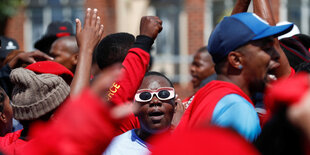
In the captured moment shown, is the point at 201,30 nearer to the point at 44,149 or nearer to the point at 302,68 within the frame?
the point at 302,68

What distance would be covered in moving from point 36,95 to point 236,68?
1.19 m

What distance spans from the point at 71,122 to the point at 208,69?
15.3 ft

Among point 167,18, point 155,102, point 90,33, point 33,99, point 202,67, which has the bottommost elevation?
point 202,67

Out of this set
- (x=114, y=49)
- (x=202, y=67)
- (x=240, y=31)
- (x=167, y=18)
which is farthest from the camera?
(x=167, y=18)

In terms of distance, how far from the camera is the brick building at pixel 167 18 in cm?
1133

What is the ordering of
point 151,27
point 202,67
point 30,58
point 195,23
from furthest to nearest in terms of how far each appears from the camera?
point 195,23, point 202,67, point 30,58, point 151,27

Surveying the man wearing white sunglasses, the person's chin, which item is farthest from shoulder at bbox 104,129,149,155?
the person's chin

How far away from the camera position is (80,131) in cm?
130

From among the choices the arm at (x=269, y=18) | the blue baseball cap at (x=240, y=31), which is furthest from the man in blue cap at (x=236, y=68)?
the arm at (x=269, y=18)

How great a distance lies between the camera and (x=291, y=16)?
11.3 metres

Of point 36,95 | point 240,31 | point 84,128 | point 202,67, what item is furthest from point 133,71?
point 202,67

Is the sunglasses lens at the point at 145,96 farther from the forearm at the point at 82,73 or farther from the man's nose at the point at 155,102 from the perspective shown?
the forearm at the point at 82,73

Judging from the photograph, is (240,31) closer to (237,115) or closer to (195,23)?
(237,115)

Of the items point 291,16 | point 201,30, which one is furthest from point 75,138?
point 291,16
